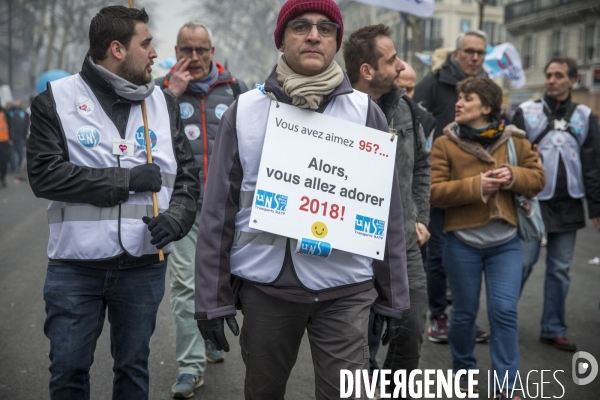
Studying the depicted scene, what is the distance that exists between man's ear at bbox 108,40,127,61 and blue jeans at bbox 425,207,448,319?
3.51 meters

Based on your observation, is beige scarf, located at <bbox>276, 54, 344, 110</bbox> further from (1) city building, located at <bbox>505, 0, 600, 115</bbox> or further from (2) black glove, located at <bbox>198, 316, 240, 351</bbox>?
(1) city building, located at <bbox>505, 0, 600, 115</bbox>

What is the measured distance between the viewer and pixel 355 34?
4.22 metres

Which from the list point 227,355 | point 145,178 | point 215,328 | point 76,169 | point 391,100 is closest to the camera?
point 215,328

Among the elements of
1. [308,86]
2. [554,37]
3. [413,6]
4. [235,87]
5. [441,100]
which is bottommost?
[308,86]

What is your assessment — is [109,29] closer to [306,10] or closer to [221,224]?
[306,10]

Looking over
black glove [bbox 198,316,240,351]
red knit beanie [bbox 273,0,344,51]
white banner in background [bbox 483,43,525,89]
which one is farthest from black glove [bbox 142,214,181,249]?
white banner in background [bbox 483,43,525,89]

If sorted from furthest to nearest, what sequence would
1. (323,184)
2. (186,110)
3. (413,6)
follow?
(413,6) → (186,110) → (323,184)

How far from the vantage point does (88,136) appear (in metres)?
3.29

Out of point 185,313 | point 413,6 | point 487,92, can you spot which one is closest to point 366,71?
point 487,92

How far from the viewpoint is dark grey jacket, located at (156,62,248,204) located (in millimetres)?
4969

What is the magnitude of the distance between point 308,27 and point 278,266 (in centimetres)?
101

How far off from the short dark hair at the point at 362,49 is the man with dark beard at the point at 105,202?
1.23 metres

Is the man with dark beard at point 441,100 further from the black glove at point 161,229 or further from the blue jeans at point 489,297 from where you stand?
Answer: the black glove at point 161,229

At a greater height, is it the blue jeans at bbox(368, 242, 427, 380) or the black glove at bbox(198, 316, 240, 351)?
the blue jeans at bbox(368, 242, 427, 380)
